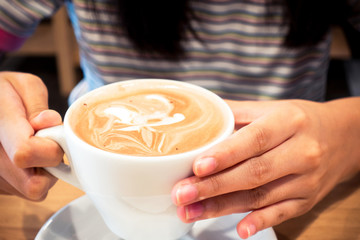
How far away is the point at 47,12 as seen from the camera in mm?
819

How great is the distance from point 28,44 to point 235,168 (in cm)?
197

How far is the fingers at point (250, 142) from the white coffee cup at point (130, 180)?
11mm

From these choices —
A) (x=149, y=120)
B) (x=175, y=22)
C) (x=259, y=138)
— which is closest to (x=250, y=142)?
(x=259, y=138)

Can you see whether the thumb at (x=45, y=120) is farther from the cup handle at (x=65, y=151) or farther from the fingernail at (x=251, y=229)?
the fingernail at (x=251, y=229)

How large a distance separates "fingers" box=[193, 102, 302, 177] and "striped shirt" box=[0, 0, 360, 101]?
39cm

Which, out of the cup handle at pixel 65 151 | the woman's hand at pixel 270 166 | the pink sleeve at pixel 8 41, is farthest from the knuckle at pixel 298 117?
the pink sleeve at pixel 8 41

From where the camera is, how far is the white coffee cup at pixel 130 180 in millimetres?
361

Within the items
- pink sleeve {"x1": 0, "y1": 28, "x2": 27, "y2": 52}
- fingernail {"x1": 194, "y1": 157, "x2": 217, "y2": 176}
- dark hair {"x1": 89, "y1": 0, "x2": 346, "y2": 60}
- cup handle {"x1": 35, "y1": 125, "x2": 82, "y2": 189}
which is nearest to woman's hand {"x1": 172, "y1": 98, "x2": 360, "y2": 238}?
fingernail {"x1": 194, "y1": 157, "x2": 217, "y2": 176}

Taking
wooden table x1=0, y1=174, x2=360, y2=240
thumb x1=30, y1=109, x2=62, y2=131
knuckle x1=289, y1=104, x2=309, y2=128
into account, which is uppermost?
knuckle x1=289, y1=104, x2=309, y2=128

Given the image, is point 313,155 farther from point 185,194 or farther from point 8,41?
point 8,41

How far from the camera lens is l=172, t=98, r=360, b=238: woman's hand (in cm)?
40

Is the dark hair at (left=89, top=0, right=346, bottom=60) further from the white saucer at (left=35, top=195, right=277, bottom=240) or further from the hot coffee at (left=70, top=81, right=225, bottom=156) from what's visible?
the white saucer at (left=35, top=195, right=277, bottom=240)

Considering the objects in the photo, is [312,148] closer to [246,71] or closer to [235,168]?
[235,168]

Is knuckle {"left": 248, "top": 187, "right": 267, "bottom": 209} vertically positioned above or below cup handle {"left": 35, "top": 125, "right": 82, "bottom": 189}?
below
